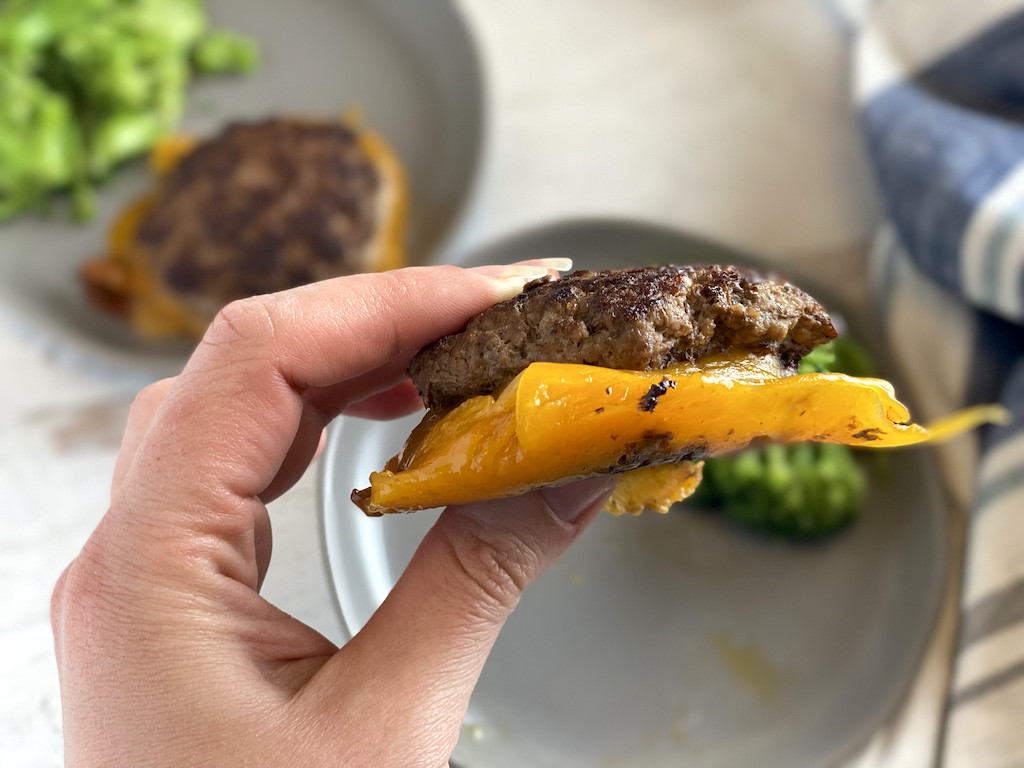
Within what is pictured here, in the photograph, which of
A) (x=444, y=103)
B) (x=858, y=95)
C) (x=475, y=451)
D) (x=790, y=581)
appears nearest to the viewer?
(x=475, y=451)

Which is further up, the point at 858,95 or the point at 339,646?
the point at 858,95

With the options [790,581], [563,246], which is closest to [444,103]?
[563,246]

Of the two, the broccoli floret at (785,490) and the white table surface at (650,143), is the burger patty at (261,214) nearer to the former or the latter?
the white table surface at (650,143)

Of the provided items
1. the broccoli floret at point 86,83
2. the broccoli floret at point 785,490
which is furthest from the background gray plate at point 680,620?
the broccoli floret at point 86,83

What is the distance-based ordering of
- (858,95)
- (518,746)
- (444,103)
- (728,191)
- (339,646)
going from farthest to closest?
(444,103), (728,191), (858,95), (518,746), (339,646)

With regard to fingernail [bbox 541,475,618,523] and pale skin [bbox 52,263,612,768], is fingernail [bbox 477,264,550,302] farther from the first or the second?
fingernail [bbox 541,475,618,523]

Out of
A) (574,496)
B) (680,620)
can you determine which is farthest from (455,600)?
(680,620)

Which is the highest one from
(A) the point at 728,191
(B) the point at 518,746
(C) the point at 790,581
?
(A) the point at 728,191

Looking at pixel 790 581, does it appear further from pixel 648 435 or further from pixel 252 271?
pixel 252 271
